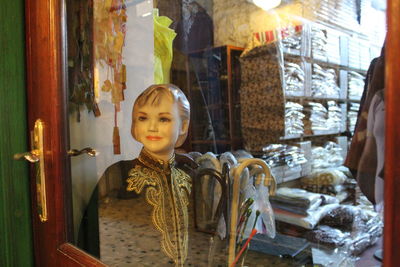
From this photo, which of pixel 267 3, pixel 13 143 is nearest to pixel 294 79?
pixel 267 3

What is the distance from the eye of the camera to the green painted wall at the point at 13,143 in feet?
3.97

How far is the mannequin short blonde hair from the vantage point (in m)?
0.94

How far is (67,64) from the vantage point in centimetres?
111

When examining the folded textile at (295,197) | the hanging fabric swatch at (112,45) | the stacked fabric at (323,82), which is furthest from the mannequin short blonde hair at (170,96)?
the stacked fabric at (323,82)

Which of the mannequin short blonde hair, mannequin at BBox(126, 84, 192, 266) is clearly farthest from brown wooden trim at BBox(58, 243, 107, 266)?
the mannequin short blonde hair

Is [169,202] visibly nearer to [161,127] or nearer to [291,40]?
[161,127]

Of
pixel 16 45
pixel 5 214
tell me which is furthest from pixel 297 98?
pixel 5 214

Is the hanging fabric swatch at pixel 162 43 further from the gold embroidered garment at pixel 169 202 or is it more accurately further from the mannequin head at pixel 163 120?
the gold embroidered garment at pixel 169 202

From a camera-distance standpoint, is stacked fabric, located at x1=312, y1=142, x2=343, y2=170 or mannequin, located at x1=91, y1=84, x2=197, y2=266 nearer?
stacked fabric, located at x1=312, y1=142, x2=343, y2=170

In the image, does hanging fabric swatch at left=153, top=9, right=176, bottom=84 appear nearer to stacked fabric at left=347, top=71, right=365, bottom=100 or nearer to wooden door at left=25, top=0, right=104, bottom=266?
wooden door at left=25, top=0, right=104, bottom=266

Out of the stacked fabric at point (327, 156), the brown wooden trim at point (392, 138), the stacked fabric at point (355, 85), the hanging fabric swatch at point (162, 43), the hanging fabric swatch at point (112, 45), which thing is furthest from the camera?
the hanging fabric swatch at point (112, 45)

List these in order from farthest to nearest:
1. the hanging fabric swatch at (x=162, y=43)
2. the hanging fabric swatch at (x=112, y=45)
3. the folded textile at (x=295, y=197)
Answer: the hanging fabric swatch at (x=112, y=45) → the hanging fabric swatch at (x=162, y=43) → the folded textile at (x=295, y=197)

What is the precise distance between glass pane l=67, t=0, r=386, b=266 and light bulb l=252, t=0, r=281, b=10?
0.01 meters

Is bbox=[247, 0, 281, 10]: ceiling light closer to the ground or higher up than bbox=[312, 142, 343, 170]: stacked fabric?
Answer: higher up
